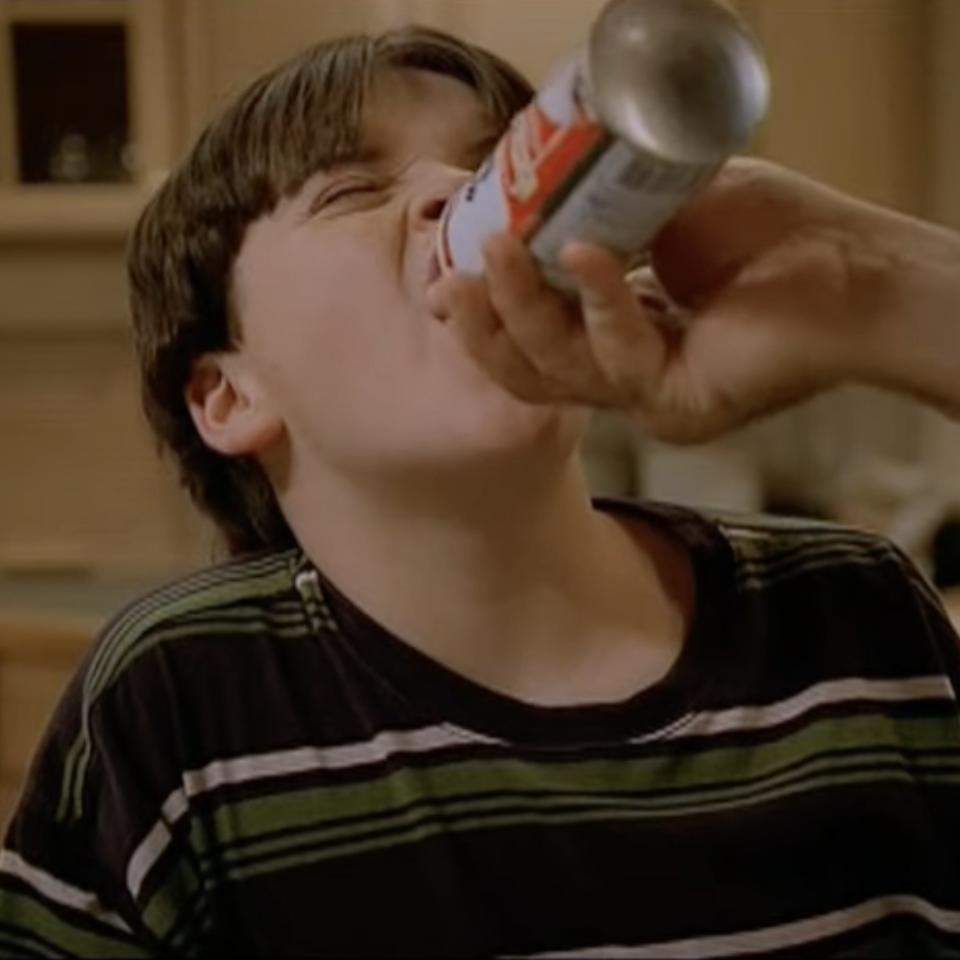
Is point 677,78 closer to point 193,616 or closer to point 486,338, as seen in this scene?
point 486,338

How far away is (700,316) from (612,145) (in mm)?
195

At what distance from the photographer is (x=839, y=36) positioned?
2.28 metres

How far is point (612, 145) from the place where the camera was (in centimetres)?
66

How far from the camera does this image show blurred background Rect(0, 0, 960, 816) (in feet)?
7.36

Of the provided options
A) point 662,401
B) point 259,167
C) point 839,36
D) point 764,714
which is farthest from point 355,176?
point 839,36

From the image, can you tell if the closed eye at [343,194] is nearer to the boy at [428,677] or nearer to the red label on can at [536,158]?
the boy at [428,677]

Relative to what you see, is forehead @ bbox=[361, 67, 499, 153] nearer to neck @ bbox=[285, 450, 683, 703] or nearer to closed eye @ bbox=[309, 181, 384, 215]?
closed eye @ bbox=[309, 181, 384, 215]

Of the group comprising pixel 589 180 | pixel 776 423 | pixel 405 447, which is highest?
pixel 589 180

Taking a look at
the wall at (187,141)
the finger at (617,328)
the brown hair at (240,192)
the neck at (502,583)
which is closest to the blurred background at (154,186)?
the wall at (187,141)

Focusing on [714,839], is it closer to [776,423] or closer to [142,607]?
[142,607]

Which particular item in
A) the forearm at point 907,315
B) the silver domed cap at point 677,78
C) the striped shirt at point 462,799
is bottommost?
the striped shirt at point 462,799

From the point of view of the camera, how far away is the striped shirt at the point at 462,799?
32.6 inches

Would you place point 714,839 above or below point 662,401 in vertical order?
below

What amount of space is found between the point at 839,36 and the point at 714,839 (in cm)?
162
